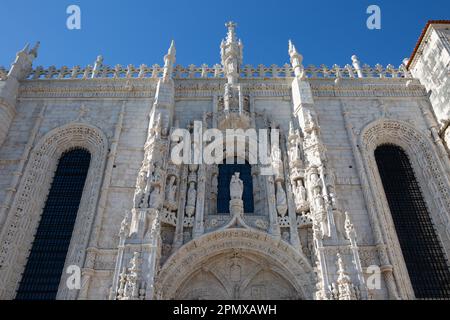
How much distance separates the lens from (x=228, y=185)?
15.2m

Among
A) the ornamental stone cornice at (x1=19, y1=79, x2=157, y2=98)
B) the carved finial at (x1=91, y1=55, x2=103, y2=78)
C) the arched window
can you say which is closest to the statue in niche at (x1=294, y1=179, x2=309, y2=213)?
the arched window

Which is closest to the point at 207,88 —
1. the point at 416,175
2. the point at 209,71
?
the point at 209,71

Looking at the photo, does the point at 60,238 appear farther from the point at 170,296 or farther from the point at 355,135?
the point at 355,135

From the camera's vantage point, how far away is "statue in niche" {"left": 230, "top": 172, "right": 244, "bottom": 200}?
1379cm

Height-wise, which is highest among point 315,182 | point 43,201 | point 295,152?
point 295,152

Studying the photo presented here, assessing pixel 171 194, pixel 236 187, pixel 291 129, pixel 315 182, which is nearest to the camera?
pixel 315 182

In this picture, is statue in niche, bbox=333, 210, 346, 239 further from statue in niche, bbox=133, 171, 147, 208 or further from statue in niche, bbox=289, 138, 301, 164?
statue in niche, bbox=133, 171, 147, 208

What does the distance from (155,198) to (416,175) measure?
33.8 ft

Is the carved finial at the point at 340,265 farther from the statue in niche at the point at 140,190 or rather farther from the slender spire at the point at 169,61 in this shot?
the slender spire at the point at 169,61

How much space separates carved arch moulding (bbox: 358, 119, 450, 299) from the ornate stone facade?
0.05 metres

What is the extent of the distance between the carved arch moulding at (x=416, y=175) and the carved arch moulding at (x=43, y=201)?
388 inches

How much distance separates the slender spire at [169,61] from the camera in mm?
17617

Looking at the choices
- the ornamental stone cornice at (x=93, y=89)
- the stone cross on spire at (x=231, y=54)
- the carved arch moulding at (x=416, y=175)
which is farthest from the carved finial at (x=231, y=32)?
the carved arch moulding at (x=416, y=175)

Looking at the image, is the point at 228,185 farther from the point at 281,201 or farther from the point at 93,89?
the point at 93,89
